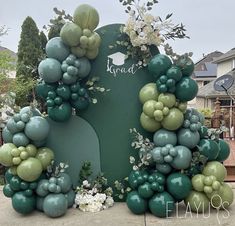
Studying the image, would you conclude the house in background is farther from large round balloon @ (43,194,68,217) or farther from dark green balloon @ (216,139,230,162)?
large round balloon @ (43,194,68,217)

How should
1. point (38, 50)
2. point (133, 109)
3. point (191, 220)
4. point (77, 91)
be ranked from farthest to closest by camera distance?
point (38, 50) → point (133, 109) → point (77, 91) → point (191, 220)

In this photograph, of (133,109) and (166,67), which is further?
(133,109)

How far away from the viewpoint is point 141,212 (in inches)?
131

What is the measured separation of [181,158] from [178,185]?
25cm

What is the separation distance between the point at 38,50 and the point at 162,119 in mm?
8070

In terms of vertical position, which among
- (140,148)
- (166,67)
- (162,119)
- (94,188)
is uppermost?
(166,67)

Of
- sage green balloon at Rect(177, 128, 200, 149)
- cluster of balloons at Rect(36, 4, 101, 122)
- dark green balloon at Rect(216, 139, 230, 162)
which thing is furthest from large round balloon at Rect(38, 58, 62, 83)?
dark green balloon at Rect(216, 139, 230, 162)

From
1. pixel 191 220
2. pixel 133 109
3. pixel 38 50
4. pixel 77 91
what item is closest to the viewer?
pixel 191 220

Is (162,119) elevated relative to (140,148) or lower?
elevated

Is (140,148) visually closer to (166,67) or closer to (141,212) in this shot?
(141,212)

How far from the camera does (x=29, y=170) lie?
10.4ft

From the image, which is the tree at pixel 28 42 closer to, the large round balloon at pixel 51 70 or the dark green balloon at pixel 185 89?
the large round balloon at pixel 51 70

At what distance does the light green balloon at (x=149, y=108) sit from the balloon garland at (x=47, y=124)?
0.64m

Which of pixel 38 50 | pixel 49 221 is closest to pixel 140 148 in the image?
pixel 49 221
